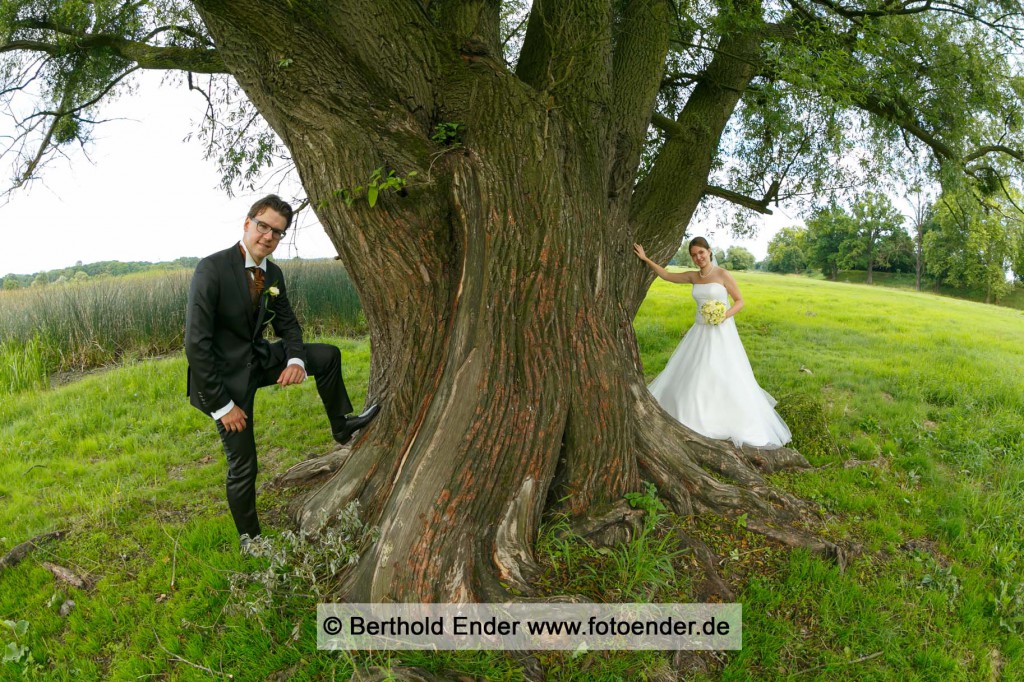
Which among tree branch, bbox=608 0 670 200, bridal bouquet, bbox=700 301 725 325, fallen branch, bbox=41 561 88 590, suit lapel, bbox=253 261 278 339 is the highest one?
tree branch, bbox=608 0 670 200

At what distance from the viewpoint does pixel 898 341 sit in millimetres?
11945

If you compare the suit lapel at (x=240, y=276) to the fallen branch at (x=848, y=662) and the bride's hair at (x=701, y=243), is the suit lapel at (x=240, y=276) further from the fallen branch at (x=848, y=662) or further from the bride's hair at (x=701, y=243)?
the bride's hair at (x=701, y=243)

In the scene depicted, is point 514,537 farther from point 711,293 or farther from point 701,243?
point 701,243

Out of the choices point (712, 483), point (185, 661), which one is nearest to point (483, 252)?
point (712, 483)

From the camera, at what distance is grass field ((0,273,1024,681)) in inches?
130

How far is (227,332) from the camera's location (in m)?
3.69

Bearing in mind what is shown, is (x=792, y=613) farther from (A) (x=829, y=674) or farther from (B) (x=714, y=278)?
(B) (x=714, y=278)

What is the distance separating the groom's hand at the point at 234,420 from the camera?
357cm

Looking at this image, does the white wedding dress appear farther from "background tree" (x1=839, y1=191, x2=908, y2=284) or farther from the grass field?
"background tree" (x1=839, y1=191, x2=908, y2=284)

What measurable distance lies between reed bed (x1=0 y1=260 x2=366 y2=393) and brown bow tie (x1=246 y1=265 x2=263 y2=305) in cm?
826

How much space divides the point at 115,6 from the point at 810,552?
8.70 meters

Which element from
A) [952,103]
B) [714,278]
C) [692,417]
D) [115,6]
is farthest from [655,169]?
[115,6]

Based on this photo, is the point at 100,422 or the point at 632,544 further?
the point at 100,422

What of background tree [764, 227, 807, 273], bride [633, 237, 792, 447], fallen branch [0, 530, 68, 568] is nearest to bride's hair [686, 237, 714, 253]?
bride [633, 237, 792, 447]
